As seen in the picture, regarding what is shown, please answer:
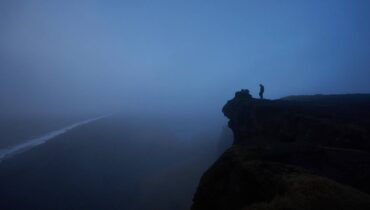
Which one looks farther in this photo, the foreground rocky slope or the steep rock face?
the foreground rocky slope

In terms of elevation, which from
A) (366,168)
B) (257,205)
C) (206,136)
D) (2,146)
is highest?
(257,205)

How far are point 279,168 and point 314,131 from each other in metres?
16.1

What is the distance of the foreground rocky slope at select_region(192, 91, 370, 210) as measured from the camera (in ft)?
43.8

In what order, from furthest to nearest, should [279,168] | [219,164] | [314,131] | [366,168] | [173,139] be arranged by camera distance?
[173,139]
[314,131]
[219,164]
[366,168]
[279,168]

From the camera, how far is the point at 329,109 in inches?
1655

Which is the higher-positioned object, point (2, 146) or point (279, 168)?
point (279, 168)

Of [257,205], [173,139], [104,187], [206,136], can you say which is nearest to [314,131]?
[257,205]

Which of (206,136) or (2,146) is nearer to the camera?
(2,146)

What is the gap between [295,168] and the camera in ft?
56.8

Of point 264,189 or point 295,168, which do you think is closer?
point 264,189

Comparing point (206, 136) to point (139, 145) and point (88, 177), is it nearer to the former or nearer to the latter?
point (139, 145)

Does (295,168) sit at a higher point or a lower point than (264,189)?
higher

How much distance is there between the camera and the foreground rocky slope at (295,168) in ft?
43.8

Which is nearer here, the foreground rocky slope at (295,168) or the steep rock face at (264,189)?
the steep rock face at (264,189)
